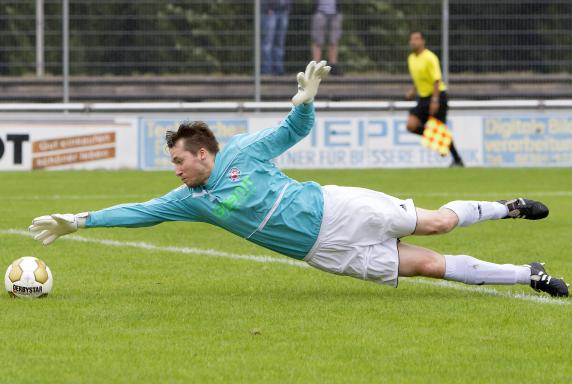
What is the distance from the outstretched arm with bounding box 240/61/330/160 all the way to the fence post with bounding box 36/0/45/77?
48.9ft

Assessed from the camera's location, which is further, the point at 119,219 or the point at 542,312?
the point at 119,219

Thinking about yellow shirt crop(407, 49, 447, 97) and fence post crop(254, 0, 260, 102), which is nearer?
yellow shirt crop(407, 49, 447, 97)

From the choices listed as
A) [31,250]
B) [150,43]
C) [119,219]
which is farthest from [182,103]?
[119,219]

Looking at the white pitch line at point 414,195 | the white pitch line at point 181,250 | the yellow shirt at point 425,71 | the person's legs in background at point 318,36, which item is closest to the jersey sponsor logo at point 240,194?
the white pitch line at point 181,250

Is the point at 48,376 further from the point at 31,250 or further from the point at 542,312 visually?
the point at 31,250

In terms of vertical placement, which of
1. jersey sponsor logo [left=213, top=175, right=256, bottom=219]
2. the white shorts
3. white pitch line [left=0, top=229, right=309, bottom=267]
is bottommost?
white pitch line [left=0, top=229, right=309, bottom=267]

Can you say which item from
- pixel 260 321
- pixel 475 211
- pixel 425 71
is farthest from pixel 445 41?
pixel 260 321

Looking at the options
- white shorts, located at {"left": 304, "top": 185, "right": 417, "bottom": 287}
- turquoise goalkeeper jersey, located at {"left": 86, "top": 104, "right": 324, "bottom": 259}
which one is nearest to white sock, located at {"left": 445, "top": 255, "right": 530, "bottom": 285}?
white shorts, located at {"left": 304, "top": 185, "right": 417, "bottom": 287}

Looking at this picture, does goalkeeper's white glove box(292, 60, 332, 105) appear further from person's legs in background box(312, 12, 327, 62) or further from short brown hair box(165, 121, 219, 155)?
person's legs in background box(312, 12, 327, 62)

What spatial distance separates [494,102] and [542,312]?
1561cm

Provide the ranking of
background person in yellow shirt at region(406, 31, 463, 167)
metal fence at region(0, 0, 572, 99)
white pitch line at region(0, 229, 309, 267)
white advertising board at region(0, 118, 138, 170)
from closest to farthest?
white pitch line at region(0, 229, 309, 267) < background person in yellow shirt at region(406, 31, 463, 167) < white advertising board at region(0, 118, 138, 170) < metal fence at region(0, 0, 572, 99)

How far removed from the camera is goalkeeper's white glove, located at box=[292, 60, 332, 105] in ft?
26.3

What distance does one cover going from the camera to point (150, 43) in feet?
A: 74.4

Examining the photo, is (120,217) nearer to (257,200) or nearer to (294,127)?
(257,200)
